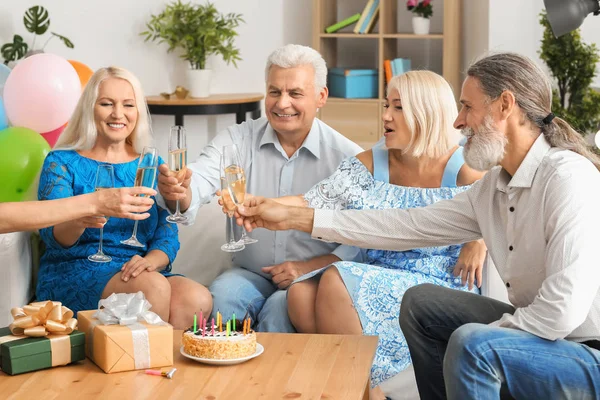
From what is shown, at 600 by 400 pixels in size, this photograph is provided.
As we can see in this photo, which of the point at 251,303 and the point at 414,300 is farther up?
the point at 414,300

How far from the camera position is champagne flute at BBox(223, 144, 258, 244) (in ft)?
7.56

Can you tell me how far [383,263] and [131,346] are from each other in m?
1.05

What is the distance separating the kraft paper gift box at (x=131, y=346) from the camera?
2.02m

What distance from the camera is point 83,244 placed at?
9.28 feet

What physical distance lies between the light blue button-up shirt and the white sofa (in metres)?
0.07

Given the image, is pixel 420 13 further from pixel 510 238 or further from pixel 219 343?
pixel 219 343

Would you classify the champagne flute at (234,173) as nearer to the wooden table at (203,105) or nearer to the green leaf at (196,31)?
the wooden table at (203,105)

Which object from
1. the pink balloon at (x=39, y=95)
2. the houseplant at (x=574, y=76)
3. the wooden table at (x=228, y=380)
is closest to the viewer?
the wooden table at (x=228, y=380)

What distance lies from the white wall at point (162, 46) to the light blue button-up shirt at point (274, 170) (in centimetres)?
339

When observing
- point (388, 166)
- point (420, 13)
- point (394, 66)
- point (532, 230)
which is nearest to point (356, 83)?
point (394, 66)

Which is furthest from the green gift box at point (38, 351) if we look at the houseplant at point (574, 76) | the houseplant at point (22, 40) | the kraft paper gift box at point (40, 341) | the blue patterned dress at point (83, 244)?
the houseplant at point (22, 40)

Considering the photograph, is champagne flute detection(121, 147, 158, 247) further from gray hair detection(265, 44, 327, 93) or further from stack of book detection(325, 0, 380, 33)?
stack of book detection(325, 0, 380, 33)

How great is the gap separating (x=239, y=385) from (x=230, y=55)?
4478 millimetres

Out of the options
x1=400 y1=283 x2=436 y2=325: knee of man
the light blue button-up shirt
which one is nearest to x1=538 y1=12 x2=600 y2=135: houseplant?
the light blue button-up shirt
